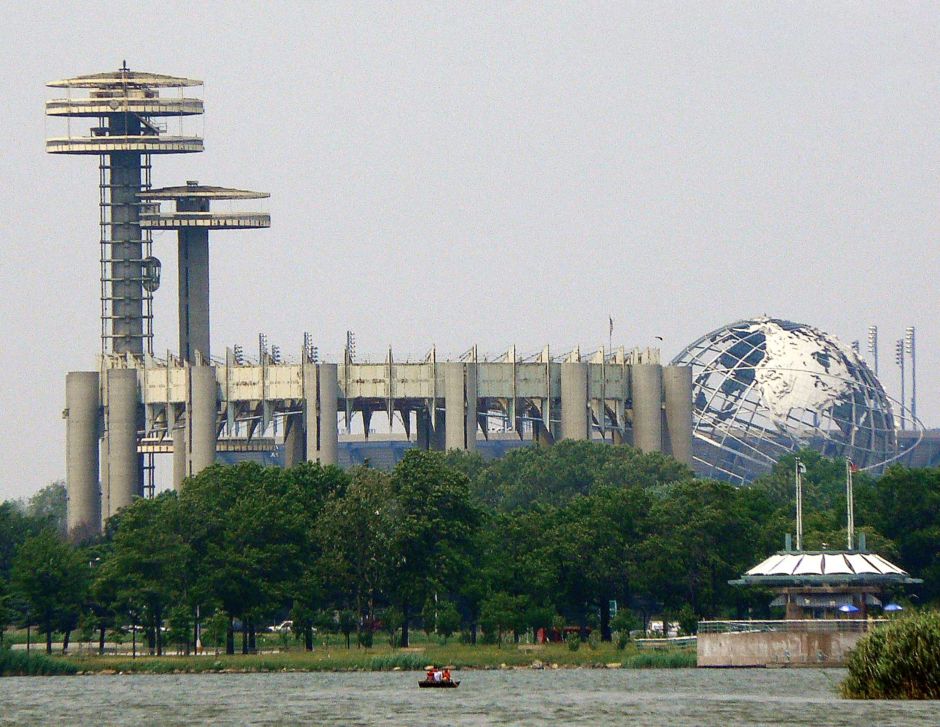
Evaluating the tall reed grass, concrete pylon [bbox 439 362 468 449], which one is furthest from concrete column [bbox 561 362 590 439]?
the tall reed grass

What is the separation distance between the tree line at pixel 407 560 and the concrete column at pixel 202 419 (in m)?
42.2

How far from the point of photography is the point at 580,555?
140000mm

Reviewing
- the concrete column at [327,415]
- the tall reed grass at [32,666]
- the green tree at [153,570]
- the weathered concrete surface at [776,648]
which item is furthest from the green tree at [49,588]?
the concrete column at [327,415]

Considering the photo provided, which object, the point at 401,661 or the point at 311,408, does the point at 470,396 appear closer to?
the point at 311,408

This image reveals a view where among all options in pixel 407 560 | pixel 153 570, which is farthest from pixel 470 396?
pixel 153 570

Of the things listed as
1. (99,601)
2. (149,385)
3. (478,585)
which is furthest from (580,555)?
(149,385)

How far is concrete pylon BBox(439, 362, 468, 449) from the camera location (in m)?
188

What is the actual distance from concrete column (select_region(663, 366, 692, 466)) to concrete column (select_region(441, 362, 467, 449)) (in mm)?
17574

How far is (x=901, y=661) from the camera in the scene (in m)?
87.9

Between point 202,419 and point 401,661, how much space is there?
67890 millimetres

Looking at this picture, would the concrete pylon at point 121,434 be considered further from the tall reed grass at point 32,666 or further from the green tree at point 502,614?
the tall reed grass at point 32,666

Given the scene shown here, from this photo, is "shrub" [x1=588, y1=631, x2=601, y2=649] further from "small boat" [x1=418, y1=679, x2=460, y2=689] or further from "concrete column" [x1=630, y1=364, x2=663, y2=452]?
"concrete column" [x1=630, y1=364, x2=663, y2=452]

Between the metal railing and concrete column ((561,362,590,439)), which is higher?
concrete column ((561,362,590,439))

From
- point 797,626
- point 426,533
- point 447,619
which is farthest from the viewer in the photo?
point 426,533
